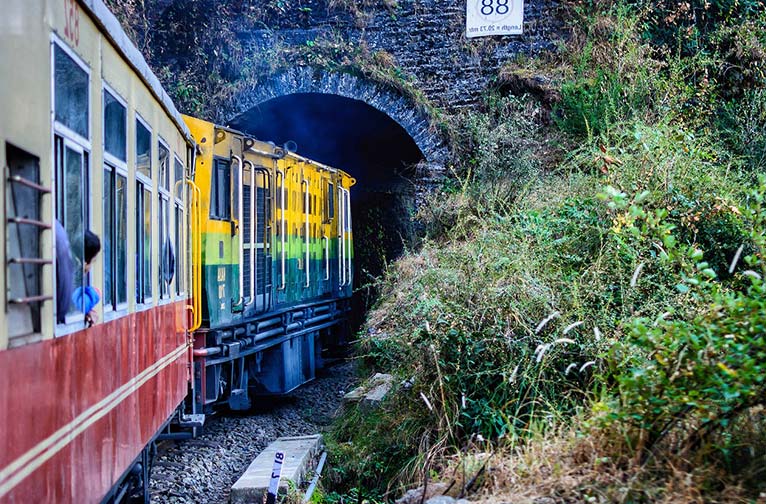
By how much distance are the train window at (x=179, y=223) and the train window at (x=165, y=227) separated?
0.43 metres

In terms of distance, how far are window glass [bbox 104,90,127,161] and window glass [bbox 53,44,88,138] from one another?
0.41 meters

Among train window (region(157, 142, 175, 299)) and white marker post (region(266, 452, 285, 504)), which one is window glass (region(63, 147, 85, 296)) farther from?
white marker post (region(266, 452, 285, 504))

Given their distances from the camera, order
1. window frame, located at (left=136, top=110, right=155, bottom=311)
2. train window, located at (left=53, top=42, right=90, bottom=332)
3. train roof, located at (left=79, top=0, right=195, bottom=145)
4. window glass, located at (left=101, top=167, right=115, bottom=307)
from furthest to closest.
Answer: window frame, located at (left=136, top=110, right=155, bottom=311) → window glass, located at (left=101, top=167, right=115, bottom=307) → train roof, located at (left=79, top=0, right=195, bottom=145) → train window, located at (left=53, top=42, right=90, bottom=332)

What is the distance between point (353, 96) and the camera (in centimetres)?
1664

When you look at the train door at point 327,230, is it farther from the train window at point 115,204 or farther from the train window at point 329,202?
the train window at point 115,204

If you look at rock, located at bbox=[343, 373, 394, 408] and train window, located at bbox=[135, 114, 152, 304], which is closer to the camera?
train window, located at bbox=[135, 114, 152, 304]

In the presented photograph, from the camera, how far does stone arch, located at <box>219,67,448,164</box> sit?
1617cm

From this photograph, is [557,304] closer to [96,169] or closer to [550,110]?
[96,169]

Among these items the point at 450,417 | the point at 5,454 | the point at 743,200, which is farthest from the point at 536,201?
the point at 5,454

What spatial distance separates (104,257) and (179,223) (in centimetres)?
319

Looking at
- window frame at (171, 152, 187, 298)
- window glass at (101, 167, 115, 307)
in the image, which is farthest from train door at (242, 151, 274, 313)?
→ window glass at (101, 167, 115, 307)

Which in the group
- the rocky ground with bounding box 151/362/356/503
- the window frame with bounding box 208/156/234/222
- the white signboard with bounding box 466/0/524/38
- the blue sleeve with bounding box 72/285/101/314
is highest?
the white signboard with bounding box 466/0/524/38

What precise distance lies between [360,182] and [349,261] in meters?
5.04

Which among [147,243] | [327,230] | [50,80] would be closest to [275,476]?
[147,243]
